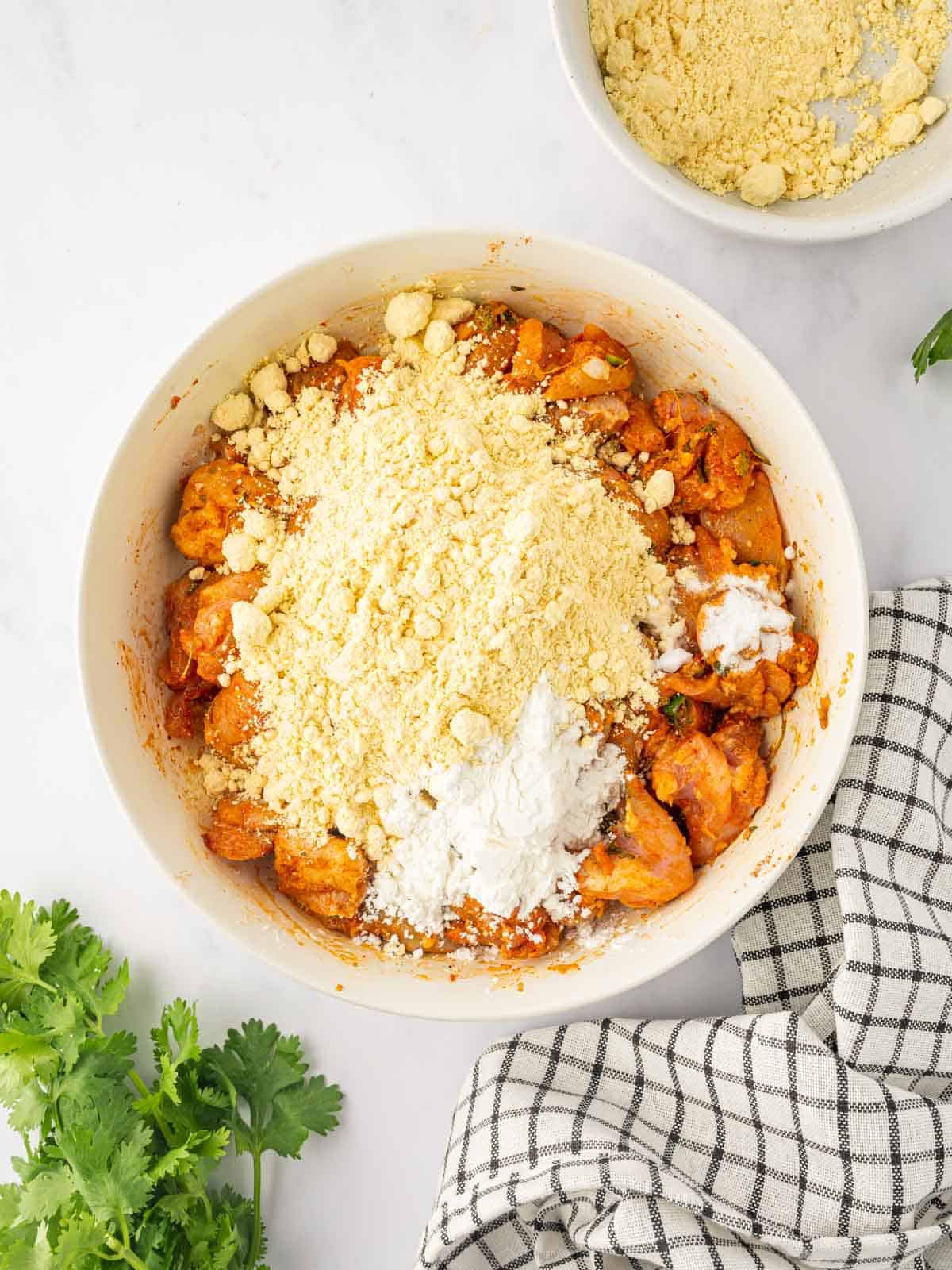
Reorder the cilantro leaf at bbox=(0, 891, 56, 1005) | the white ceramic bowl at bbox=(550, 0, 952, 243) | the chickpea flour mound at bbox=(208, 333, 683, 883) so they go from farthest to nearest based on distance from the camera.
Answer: the cilantro leaf at bbox=(0, 891, 56, 1005)
the white ceramic bowl at bbox=(550, 0, 952, 243)
the chickpea flour mound at bbox=(208, 333, 683, 883)

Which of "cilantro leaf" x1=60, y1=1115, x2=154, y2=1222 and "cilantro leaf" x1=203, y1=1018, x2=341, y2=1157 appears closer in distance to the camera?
"cilantro leaf" x1=60, y1=1115, x2=154, y2=1222

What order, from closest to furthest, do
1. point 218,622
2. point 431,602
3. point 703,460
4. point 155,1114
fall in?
point 431,602 < point 218,622 < point 703,460 < point 155,1114

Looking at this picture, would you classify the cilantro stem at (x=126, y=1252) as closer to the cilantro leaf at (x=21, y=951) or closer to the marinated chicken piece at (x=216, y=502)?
the cilantro leaf at (x=21, y=951)

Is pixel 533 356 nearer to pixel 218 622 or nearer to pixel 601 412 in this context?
pixel 601 412

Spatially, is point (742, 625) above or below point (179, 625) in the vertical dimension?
above

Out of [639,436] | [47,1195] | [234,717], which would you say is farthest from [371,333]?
[47,1195]

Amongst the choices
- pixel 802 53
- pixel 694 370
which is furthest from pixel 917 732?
pixel 802 53

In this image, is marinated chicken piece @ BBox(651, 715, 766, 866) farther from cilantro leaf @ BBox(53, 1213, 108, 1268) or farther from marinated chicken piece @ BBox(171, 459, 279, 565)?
cilantro leaf @ BBox(53, 1213, 108, 1268)

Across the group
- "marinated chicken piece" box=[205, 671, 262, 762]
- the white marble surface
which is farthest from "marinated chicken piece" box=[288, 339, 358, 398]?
"marinated chicken piece" box=[205, 671, 262, 762]
